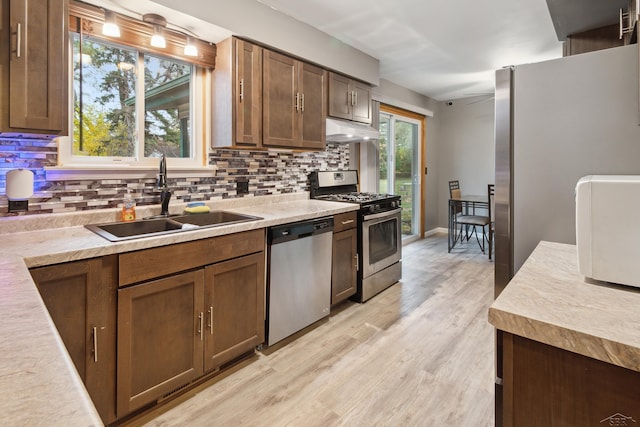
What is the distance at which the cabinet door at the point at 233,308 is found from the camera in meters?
1.90

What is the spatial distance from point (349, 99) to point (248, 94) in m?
1.30

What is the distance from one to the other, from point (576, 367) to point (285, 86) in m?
2.59

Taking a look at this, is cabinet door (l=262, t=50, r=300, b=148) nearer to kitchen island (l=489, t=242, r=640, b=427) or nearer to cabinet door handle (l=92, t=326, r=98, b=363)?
cabinet door handle (l=92, t=326, r=98, b=363)

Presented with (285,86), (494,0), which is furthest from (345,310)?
(494,0)

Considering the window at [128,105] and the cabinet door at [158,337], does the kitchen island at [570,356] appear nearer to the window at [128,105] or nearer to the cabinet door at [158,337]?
the cabinet door at [158,337]

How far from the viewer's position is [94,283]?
145 centimetres

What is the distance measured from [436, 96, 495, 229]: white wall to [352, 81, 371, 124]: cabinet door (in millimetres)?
3038

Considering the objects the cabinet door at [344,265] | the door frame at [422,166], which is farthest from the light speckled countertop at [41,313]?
the door frame at [422,166]

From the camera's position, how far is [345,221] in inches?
113

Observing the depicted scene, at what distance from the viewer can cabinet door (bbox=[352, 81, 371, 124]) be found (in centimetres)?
352

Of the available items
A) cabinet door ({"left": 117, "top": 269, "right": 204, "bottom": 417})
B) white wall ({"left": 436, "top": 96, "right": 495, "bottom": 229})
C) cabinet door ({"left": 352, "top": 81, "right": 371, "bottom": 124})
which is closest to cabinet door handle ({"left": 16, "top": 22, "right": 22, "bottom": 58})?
cabinet door ({"left": 117, "top": 269, "right": 204, "bottom": 417})

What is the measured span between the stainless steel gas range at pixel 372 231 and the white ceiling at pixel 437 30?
1.39 m

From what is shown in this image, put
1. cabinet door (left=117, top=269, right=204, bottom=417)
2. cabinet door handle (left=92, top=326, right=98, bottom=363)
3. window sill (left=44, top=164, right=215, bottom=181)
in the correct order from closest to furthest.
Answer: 1. cabinet door handle (left=92, top=326, right=98, bottom=363)
2. cabinet door (left=117, top=269, right=204, bottom=417)
3. window sill (left=44, top=164, right=215, bottom=181)

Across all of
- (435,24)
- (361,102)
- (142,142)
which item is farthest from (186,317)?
(435,24)
